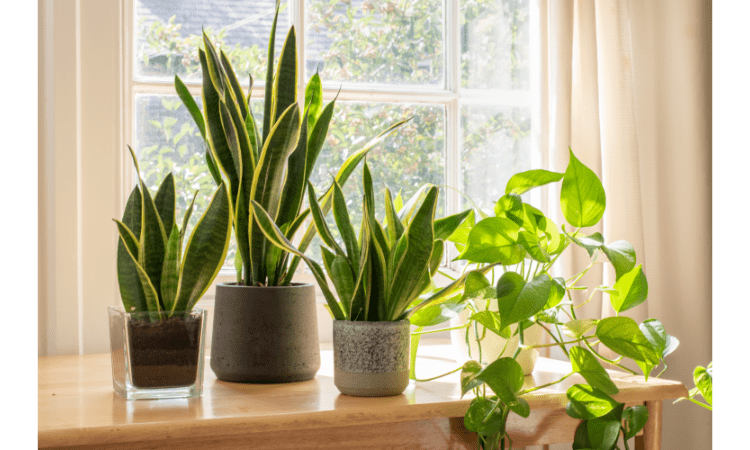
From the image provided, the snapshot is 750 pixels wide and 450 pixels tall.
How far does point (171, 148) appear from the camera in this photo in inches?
57.5

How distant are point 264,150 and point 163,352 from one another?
1.04 ft

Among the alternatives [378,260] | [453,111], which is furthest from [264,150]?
[453,111]

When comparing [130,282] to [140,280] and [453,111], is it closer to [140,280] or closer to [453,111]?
[140,280]

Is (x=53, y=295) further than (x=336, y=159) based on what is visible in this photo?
No

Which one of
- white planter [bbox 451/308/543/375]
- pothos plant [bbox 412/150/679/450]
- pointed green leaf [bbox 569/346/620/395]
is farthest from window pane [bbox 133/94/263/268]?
pointed green leaf [bbox 569/346/620/395]

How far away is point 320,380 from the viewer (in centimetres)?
101

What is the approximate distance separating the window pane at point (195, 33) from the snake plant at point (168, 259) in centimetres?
65

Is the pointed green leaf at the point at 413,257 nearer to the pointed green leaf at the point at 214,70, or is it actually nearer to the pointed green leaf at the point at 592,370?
the pointed green leaf at the point at 592,370

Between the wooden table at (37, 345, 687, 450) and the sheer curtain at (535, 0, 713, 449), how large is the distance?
422 millimetres

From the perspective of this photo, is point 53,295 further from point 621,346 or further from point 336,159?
point 621,346

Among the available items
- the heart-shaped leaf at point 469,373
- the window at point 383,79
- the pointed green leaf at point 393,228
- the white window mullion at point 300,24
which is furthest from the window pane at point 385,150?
the heart-shaped leaf at point 469,373

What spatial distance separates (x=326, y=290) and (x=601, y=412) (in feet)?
1.37

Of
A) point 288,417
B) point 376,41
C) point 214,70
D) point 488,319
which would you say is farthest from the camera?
point 376,41

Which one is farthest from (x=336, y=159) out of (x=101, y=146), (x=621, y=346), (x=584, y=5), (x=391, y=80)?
(x=621, y=346)
